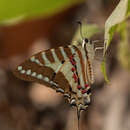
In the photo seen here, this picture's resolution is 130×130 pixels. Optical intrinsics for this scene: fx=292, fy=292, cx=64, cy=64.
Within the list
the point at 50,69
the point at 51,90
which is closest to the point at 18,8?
the point at 50,69

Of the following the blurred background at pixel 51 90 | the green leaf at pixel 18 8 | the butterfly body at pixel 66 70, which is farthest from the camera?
the blurred background at pixel 51 90

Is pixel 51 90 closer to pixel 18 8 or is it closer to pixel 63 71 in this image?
pixel 18 8

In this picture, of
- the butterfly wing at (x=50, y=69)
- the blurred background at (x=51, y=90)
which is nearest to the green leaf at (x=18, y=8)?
the blurred background at (x=51, y=90)

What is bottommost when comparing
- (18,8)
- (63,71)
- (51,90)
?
(51,90)

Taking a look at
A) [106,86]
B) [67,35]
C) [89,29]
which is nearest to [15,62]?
[67,35]

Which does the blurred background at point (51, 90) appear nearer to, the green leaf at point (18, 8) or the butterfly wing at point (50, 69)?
the green leaf at point (18, 8)

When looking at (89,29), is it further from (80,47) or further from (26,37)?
(26,37)

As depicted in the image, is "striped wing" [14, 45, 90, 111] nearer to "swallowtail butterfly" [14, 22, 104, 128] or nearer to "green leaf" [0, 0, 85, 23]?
"swallowtail butterfly" [14, 22, 104, 128]
